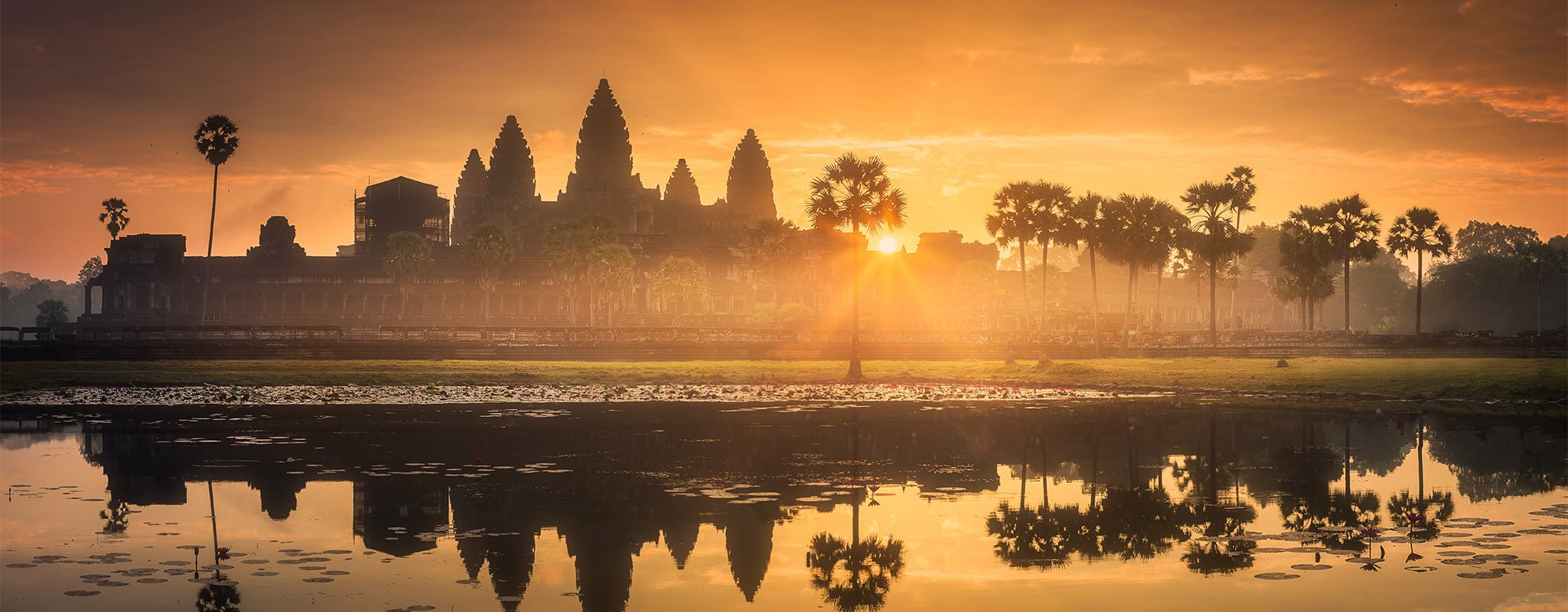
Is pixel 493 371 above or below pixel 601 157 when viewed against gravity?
below

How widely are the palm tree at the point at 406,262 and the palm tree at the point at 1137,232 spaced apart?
68.6 meters

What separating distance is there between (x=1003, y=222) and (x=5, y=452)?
66528 mm

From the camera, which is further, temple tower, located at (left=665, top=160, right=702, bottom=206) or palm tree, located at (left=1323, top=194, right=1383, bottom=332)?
temple tower, located at (left=665, top=160, right=702, bottom=206)

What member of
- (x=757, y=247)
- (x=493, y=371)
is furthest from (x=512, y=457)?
(x=757, y=247)

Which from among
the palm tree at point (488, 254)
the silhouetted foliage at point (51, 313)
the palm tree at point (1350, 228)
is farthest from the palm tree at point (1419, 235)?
the silhouetted foliage at point (51, 313)

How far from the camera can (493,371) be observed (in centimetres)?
5072

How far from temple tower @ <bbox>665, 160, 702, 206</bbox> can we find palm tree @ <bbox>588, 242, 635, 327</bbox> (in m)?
63.3

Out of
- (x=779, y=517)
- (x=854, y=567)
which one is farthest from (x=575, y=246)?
(x=854, y=567)

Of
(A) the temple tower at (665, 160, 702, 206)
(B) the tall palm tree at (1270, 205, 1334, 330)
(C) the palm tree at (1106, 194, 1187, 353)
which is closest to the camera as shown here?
(C) the palm tree at (1106, 194, 1187, 353)

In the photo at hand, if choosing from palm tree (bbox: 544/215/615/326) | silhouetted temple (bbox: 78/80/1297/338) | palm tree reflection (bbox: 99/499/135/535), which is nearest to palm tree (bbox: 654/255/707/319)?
silhouetted temple (bbox: 78/80/1297/338)

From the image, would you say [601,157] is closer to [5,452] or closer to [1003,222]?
[1003,222]

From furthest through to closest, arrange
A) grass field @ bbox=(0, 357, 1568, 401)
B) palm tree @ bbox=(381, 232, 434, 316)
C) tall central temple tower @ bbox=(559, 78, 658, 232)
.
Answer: tall central temple tower @ bbox=(559, 78, 658, 232), palm tree @ bbox=(381, 232, 434, 316), grass field @ bbox=(0, 357, 1568, 401)

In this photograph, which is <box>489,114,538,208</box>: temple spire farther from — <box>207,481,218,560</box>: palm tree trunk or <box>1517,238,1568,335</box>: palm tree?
<box>207,481,218,560</box>: palm tree trunk

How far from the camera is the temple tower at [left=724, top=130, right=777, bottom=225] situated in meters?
168
